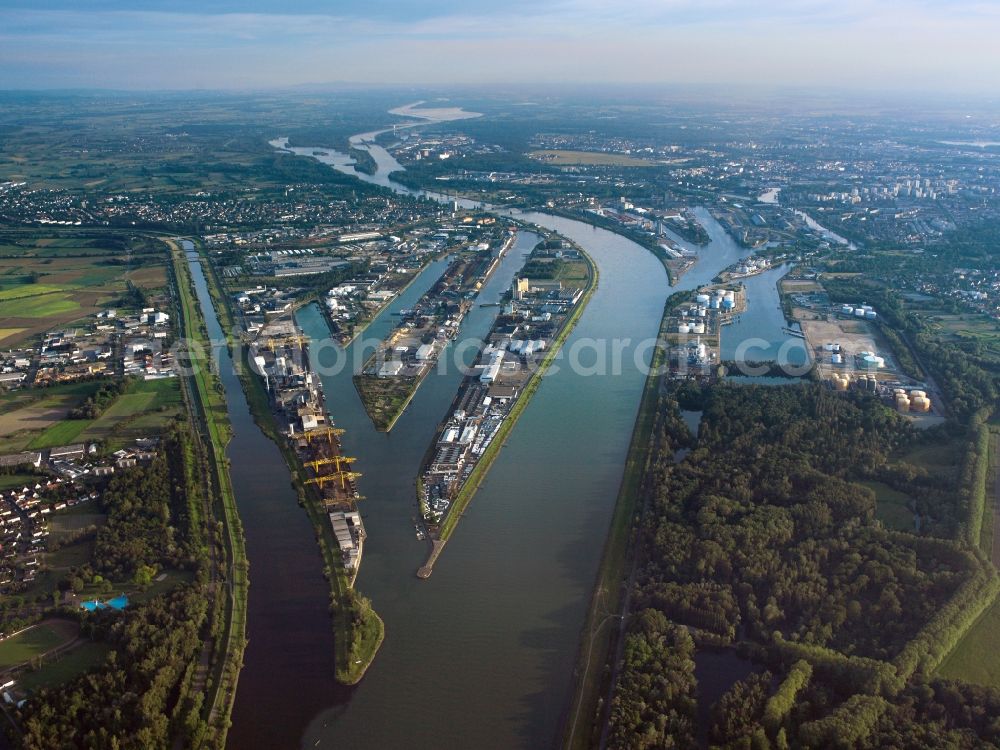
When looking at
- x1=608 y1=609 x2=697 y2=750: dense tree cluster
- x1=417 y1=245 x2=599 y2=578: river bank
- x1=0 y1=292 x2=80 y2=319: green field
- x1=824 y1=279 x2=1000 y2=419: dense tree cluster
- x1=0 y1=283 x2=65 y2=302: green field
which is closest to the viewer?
x1=608 y1=609 x2=697 y2=750: dense tree cluster

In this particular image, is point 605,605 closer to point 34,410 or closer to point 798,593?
point 798,593

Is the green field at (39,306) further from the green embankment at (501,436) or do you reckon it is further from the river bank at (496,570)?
the green embankment at (501,436)

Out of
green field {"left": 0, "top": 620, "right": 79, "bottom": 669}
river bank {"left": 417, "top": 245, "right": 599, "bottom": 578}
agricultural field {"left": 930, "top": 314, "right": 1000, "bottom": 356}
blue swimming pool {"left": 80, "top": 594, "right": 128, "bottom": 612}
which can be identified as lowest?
green field {"left": 0, "top": 620, "right": 79, "bottom": 669}

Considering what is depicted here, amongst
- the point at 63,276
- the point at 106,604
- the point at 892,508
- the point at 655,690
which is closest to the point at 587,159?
the point at 63,276

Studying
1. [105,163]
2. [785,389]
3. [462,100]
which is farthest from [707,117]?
[785,389]

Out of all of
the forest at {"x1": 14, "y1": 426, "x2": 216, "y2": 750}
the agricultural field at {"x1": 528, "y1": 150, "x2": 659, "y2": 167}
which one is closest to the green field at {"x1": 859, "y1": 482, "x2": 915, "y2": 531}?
the forest at {"x1": 14, "y1": 426, "x2": 216, "y2": 750}

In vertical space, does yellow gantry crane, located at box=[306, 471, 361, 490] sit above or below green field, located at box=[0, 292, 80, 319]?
above

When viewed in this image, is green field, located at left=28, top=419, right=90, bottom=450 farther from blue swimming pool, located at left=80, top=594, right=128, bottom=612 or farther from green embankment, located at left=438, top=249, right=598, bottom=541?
green embankment, located at left=438, top=249, right=598, bottom=541

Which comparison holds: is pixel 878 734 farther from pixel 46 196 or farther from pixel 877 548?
pixel 46 196
